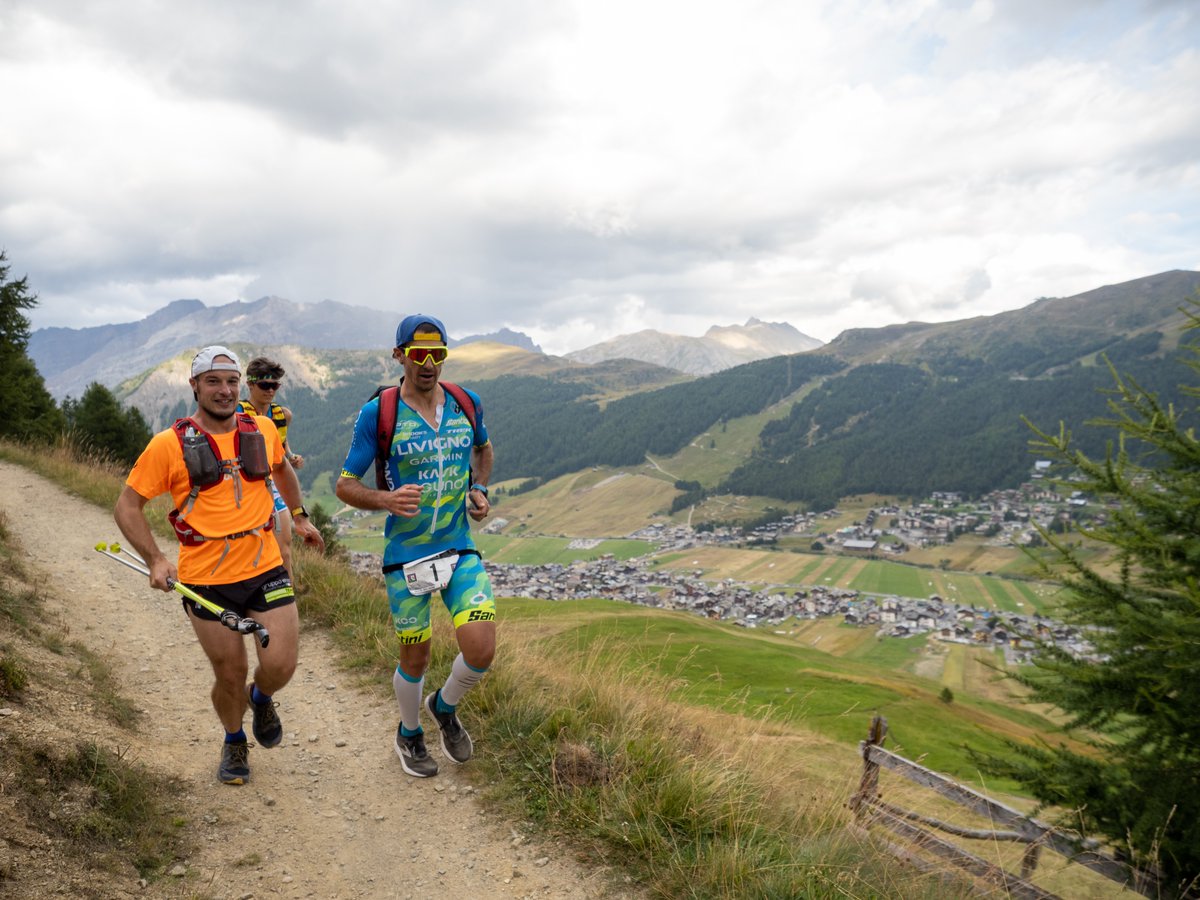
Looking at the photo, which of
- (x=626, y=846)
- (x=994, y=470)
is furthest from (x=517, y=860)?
(x=994, y=470)

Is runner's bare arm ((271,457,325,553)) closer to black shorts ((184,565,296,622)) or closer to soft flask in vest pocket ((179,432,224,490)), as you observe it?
black shorts ((184,565,296,622))

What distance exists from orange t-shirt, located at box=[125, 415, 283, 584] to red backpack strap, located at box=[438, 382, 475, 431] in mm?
1632

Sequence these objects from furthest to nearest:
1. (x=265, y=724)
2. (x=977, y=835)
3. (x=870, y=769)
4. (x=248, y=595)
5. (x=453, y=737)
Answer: (x=870, y=769), (x=977, y=835), (x=453, y=737), (x=265, y=724), (x=248, y=595)

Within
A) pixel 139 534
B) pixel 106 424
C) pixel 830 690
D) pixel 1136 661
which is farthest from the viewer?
pixel 106 424

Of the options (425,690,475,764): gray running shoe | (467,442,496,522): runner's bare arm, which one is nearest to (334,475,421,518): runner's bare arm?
(467,442,496,522): runner's bare arm

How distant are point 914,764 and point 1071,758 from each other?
1.73 meters

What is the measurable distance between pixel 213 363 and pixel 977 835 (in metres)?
8.91

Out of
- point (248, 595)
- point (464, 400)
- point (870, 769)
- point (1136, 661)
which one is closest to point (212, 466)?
point (248, 595)

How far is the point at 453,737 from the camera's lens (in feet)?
17.4

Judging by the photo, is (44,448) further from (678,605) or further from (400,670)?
(678,605)

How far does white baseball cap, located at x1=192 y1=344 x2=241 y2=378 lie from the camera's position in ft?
15.2

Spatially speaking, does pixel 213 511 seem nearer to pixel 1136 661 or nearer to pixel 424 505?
pixel 424 505

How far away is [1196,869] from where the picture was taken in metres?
5.91

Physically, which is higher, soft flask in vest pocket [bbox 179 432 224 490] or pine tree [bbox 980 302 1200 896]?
soft flask in vest pocket [bbox 179 432 224 490]
